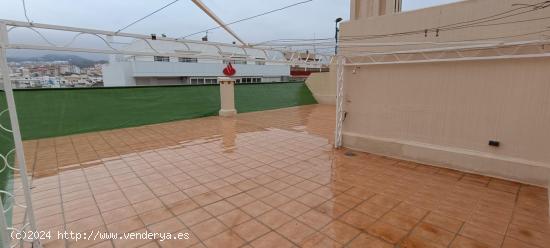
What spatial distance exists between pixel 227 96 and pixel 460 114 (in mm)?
6925

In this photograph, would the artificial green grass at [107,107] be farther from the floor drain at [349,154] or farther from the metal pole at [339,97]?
the floor drain at [349,154]

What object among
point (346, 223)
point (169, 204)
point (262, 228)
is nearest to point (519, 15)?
point (346, 223)

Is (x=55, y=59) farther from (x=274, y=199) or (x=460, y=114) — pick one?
(x=460, y=114)

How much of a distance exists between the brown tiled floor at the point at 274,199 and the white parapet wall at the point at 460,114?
0.28 meters

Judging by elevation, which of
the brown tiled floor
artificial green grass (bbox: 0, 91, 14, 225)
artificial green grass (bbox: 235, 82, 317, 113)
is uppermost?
artificial green grass (bbox: 235, 82, 317, 113)

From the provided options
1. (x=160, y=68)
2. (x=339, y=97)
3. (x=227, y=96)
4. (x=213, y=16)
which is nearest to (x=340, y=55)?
(x=339, y=97)

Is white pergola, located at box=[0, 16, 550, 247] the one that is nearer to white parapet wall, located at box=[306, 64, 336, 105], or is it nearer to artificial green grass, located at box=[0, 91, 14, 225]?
artificial green grass, located at box=[0, 91, 14, 225]

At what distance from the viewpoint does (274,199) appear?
330 cm

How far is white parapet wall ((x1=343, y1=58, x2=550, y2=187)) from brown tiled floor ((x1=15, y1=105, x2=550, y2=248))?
284 millimetres

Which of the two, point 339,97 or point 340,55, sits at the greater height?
point 340,55

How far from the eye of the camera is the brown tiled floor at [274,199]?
8.41 feet

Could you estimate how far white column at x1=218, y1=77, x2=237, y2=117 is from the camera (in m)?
9.14

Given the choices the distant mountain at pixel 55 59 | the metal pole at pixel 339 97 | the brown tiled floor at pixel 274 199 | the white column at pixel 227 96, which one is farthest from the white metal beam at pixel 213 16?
the white column at pixel 227 96

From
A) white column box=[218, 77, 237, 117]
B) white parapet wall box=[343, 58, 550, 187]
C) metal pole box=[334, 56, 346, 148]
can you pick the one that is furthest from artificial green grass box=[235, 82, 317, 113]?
white parapet wall box=[343, 58, 550, 187]
